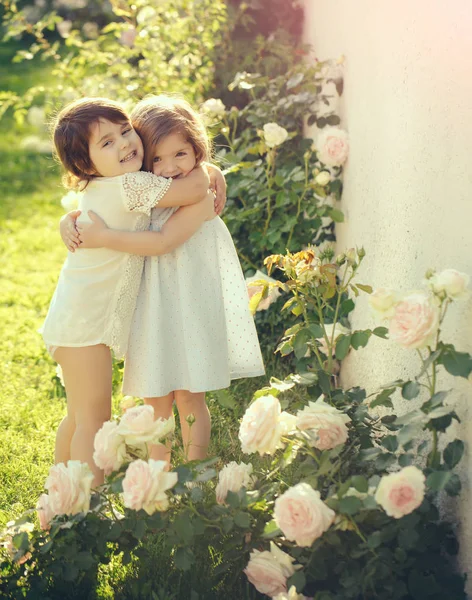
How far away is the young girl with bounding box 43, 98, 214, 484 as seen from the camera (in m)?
2.28

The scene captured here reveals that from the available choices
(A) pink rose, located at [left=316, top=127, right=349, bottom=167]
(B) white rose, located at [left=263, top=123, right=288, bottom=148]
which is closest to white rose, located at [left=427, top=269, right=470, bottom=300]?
(A) pink rose, located at [left=316, top=127, right=349, bottom=167]

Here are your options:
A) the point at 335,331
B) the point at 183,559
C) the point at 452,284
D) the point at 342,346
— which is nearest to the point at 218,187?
the point at 335,331

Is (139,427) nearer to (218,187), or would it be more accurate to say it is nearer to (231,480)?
(231,480)

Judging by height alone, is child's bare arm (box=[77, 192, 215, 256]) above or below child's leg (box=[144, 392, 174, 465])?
above

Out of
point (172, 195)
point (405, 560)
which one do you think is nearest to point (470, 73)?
point (172, 195)

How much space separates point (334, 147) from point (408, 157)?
0.99 m

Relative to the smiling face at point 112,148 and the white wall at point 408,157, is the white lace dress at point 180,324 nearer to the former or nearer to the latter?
the smiling face at point 112,148

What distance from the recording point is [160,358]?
2484 mm

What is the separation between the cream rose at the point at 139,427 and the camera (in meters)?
1.93

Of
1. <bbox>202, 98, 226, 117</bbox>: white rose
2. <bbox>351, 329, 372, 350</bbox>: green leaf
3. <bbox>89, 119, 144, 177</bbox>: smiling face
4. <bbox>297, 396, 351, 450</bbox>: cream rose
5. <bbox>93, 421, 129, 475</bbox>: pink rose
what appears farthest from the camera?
<bbox>202, 98, 226, 117</bbox>: white rose

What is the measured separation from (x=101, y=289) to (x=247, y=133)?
68.4 inches

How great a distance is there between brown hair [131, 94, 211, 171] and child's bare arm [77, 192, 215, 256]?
0.55 ft

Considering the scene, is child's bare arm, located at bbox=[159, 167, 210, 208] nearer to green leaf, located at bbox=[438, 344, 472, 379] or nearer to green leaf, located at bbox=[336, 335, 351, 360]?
green leaf, located at bbox=[336, 335, 351, 360]

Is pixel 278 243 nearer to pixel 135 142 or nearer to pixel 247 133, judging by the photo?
pixel 247 133
